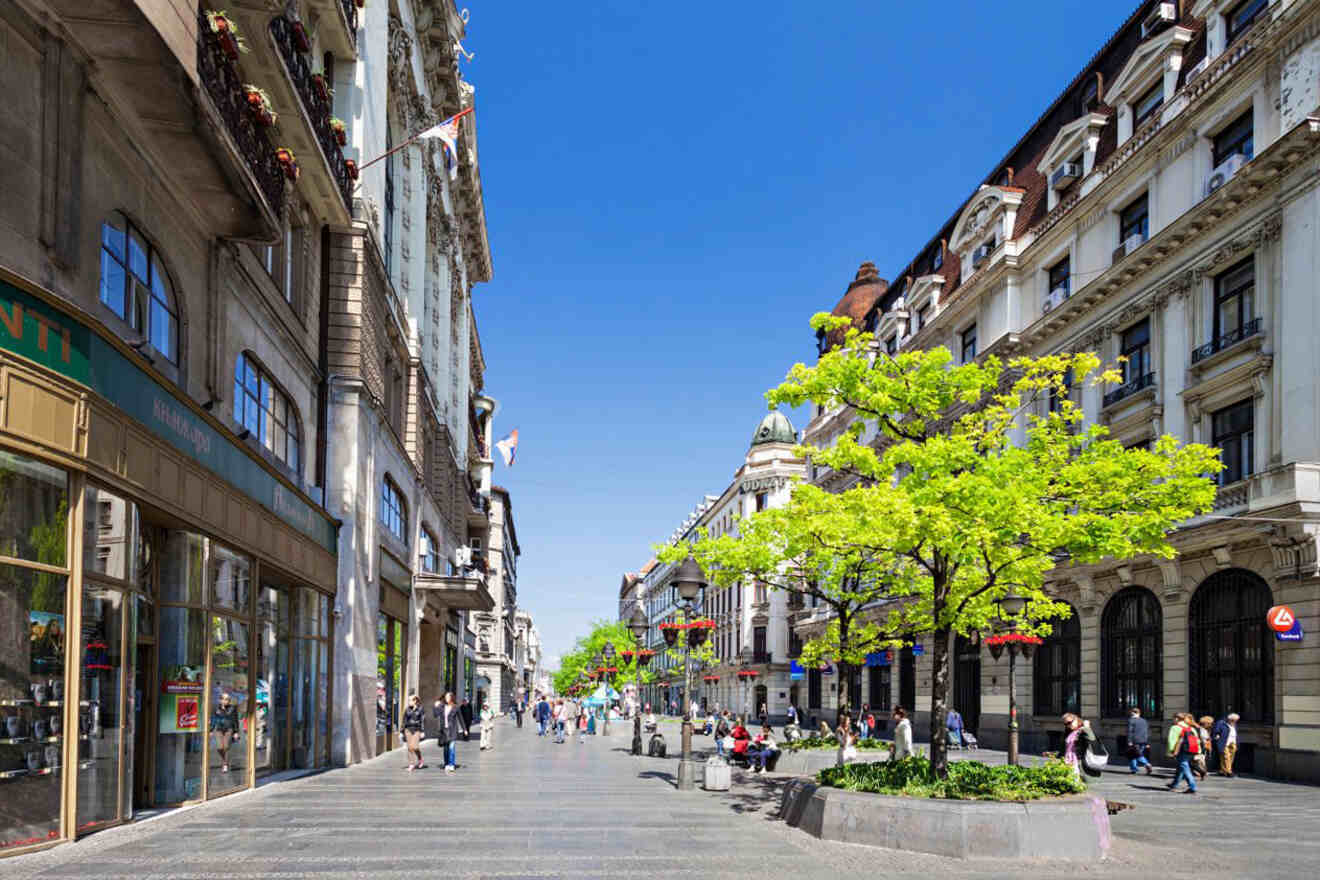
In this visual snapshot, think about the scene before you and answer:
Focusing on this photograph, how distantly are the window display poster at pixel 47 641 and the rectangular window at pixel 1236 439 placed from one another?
26.4 meters

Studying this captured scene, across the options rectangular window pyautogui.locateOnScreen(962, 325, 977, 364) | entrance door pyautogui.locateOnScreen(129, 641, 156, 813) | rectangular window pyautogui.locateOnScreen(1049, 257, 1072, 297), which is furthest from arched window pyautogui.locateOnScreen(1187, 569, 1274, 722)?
entrance door pyautogui.locateOnScreen(129, 641, 156, 813)

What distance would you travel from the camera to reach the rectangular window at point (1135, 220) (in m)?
33.9

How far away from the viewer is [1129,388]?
34.0m

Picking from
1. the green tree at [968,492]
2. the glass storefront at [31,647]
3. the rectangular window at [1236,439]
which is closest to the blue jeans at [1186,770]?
the green tree at [968,492]

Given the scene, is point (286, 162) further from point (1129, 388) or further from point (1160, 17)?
point (1160, 17)

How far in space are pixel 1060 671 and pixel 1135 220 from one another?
49.2 ft

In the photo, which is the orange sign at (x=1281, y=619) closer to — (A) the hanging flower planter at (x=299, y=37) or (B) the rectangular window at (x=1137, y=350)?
(B) the rectangular window at (x=1137, y=350)

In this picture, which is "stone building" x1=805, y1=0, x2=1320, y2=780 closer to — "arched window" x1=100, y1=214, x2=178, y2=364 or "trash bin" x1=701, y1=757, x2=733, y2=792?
"trash bin" x1=701, y1=757, x2=733, y2=792

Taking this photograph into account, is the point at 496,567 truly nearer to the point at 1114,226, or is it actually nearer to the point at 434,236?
the point at 434,236

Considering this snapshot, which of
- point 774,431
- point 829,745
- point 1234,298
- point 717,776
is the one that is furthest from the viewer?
point 774,431

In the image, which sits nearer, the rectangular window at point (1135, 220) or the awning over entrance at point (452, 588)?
the rectangular window at point (1135, 220)

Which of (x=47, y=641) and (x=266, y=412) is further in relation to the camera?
(x=266, y=412)

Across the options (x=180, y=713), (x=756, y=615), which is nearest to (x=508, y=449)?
(x=756, y=615)

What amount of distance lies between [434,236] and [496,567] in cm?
5849
